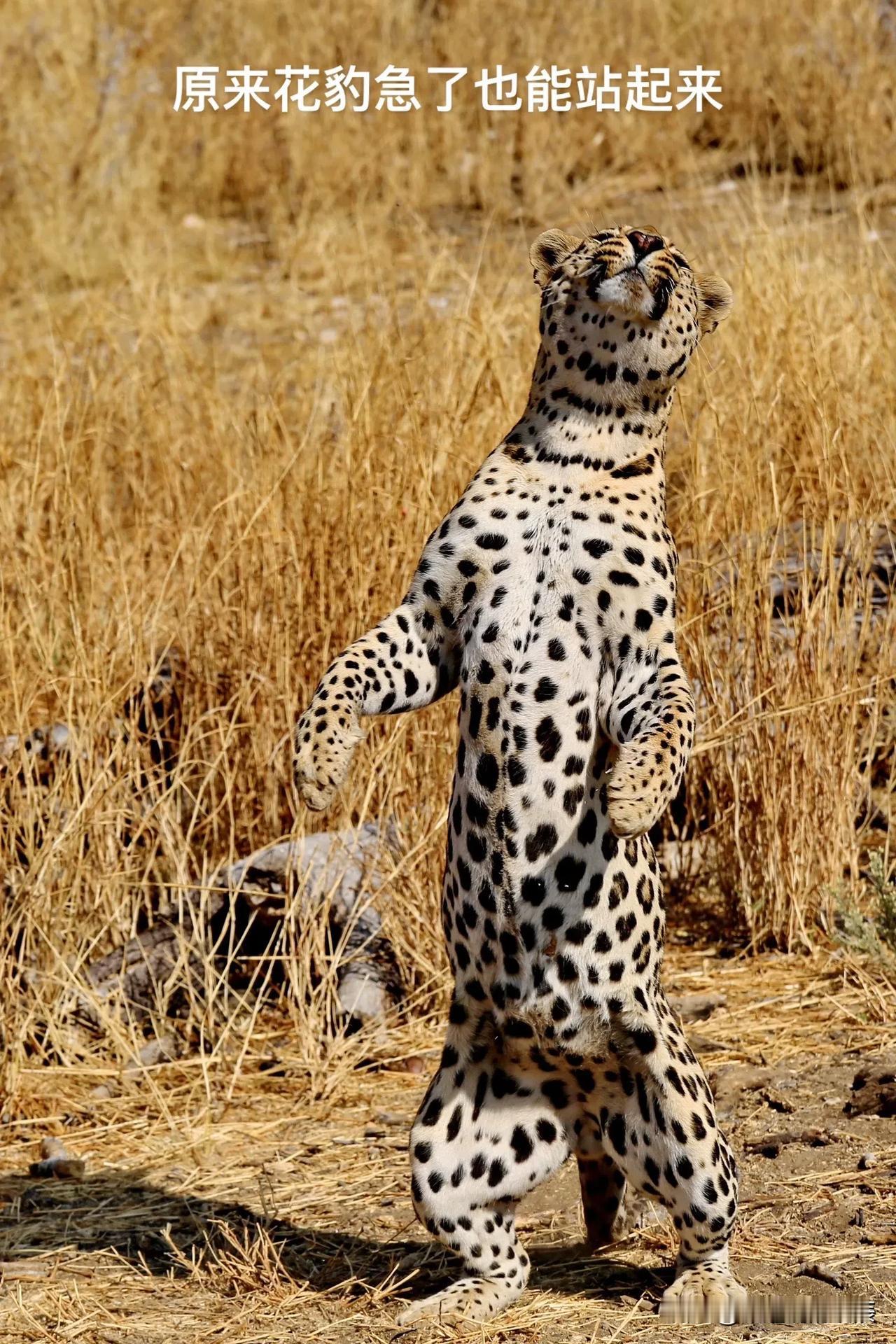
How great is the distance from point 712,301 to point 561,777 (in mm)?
831

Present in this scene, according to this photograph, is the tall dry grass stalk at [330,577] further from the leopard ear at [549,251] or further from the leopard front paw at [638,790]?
the leopard front paw at [638,790]

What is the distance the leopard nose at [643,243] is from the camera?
2822mm

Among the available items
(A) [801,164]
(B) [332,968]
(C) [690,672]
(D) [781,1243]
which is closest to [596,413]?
(D) [781,1243]

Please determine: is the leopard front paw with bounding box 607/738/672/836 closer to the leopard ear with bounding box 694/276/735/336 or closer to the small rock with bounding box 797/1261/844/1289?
the leopard ear with bounding box 694/276/735/336

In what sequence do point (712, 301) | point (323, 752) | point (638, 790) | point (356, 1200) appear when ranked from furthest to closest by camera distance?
point (356, 1200), point (712, 301), point (323, 752), point (638, 790)

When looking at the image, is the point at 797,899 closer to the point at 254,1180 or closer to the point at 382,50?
the point at 254,1180

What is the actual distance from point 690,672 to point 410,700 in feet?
7.11

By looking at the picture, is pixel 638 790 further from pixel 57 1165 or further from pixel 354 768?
pixel 354 768

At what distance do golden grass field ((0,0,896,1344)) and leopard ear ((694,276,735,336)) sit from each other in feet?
5.26

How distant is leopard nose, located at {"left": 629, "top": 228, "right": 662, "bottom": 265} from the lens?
2822 millimetres

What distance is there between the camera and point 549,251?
300 centimetres

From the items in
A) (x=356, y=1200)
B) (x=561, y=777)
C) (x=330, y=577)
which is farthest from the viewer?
(x=330, y=577)

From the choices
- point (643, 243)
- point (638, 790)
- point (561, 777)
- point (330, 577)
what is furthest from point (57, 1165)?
point (643, 243)

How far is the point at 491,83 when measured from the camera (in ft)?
34.8
